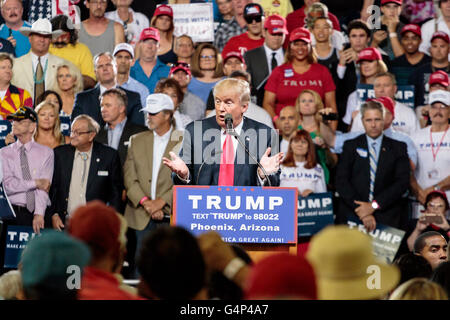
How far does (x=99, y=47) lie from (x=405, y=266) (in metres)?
6.21

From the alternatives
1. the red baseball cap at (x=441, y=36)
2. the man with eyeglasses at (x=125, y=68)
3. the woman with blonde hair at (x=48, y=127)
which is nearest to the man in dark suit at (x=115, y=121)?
the woman with blonde hair at (x=48, y=127)

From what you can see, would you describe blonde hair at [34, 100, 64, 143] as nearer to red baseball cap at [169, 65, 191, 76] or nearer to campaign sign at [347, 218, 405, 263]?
red baseball cap at [169, 65, 191, 76]

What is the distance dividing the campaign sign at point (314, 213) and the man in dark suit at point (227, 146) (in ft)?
8.18

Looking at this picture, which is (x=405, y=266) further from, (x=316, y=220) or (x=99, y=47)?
(x=99, y=47)

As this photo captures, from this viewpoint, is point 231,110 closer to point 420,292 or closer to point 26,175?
point 420,292

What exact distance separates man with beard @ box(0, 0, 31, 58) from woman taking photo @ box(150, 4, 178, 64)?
61.4 inches

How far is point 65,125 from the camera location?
371 inches

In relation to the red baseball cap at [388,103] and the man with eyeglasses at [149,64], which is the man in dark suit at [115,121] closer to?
the man with eyeglasses at [149,64]

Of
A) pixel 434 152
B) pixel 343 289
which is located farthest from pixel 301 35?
pixel 343 289

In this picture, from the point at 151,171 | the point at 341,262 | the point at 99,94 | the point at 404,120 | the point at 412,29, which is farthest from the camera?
the point at 412,29

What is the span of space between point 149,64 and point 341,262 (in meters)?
7.53

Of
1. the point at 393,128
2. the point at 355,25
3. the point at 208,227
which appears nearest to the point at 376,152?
the point at 393,128

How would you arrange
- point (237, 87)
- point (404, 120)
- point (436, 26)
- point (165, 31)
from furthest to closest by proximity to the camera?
point (436, 26) → point (165, 31) → point (404, 120) → point (237, 87)

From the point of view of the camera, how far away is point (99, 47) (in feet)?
34.5
